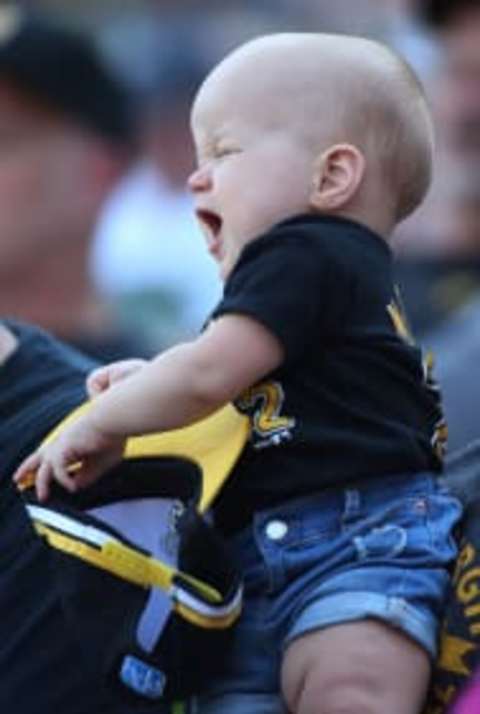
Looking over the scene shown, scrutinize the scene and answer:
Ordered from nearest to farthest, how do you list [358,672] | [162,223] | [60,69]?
A: 1. [358,672]
2. [60,69]
3. [162,223]

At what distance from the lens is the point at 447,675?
8.44ft

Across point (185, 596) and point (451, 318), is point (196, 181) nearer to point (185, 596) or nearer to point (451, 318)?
point (185, 596)

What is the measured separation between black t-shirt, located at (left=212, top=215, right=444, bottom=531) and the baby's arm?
3 centimetres

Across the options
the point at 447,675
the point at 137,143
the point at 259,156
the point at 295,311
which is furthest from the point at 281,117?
the point at 137,143

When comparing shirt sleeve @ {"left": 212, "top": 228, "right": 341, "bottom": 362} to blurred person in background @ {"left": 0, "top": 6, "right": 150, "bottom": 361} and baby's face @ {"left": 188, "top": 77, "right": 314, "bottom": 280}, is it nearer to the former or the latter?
baby's face @ {"left": 188, "top": 77, "right": 314, "bottom": 280}

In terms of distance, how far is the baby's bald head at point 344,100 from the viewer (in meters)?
2.66

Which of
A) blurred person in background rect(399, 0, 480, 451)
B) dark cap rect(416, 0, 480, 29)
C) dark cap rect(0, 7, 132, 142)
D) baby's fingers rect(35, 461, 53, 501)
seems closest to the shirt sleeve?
baby's fingers rect(35, 461, 53, 501)

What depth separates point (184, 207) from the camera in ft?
29.3

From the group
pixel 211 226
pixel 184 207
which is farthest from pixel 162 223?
pixel 211 226

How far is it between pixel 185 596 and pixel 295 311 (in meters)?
0.31

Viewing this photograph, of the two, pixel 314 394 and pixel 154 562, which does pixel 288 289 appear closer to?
pixel 314 394

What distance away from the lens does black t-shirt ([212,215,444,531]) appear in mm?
2572

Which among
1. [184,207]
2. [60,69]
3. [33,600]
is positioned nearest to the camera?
[33,600]

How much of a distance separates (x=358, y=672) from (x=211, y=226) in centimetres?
52
